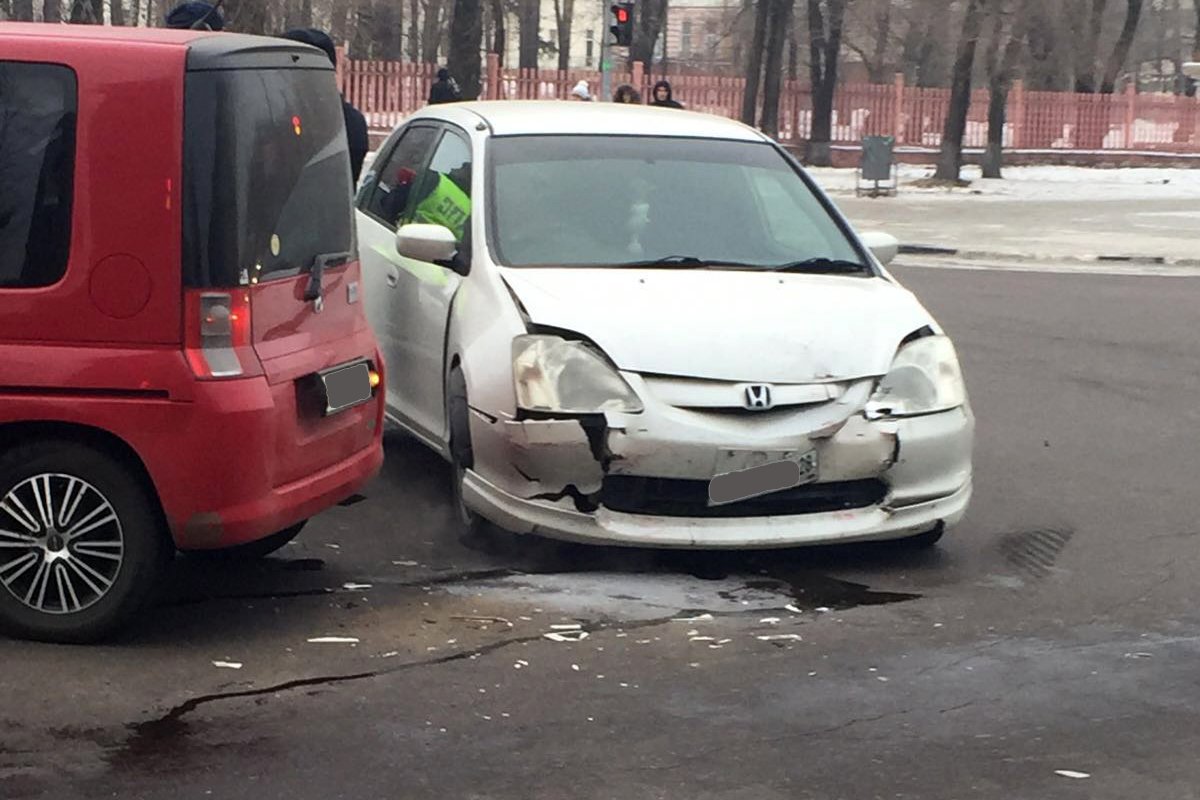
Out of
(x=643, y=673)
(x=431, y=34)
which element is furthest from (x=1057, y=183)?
(x=643, y=673)

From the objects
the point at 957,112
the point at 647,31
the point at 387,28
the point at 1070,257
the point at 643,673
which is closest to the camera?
the point at 643,673

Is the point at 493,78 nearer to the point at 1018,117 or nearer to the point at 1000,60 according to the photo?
the point at 1000,60

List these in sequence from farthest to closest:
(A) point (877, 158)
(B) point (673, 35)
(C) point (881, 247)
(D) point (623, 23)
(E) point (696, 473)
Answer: (B) point (673, 35) < (A) point (877, 158) < (D) point (623, 23) < (C) point (881, 247) < (E) point (696, 473)

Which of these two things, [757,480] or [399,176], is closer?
[757,480]

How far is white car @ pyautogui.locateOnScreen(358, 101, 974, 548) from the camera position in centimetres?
623

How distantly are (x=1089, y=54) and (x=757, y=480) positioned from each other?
44.5 meters

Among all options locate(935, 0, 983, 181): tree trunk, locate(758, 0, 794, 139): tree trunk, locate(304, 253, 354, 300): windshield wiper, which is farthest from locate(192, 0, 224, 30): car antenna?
locate(758, 0, 794, 139): tree trunk

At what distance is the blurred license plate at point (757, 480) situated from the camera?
20.3ft

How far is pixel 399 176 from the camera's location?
8570 mm

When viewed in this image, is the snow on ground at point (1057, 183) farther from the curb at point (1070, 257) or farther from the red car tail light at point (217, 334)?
the red car tail light at point (217, 334)

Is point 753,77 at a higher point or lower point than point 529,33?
lower

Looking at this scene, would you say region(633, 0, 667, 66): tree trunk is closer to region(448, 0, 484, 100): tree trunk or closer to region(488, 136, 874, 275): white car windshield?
region(448, 0, 484, 100): tree trunk

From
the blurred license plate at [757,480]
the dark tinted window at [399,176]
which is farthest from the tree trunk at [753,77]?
the blurred license plate at [757,480]

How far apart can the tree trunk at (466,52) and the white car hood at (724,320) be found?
27.3 meters
